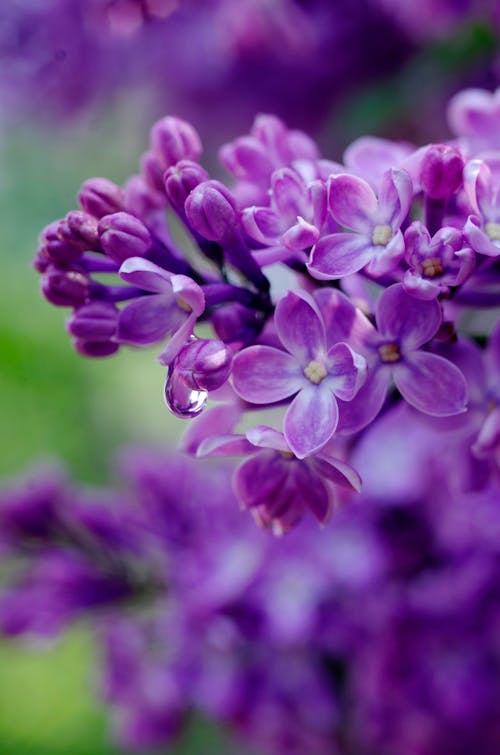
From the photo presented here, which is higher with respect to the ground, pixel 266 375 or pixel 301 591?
pixel 266 375

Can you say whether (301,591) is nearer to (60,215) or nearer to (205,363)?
(205,363)

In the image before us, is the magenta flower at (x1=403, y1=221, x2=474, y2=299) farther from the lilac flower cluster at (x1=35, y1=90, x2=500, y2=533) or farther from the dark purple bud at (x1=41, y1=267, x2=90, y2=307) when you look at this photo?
the dark purple bud at (x1=41, y1=267, x2=90, y2=307)

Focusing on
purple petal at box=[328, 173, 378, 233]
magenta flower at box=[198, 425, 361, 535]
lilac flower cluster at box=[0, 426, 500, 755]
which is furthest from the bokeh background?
purple petal at box=[328, 173, 378, 233]

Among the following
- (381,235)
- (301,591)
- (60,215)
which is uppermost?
(381,235)

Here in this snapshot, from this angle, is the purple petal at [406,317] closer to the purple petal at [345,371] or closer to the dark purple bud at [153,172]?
the purple petal at [345,371]

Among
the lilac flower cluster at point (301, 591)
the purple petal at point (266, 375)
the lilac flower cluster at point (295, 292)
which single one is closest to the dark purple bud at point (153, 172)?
the lilac flower cluster at point (295, 292)

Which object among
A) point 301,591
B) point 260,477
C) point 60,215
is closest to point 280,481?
point 260,477

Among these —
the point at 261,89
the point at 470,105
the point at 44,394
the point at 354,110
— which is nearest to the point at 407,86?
the point at 354,110
